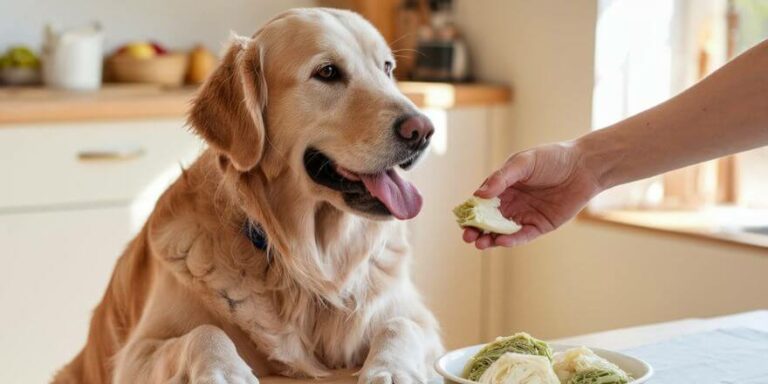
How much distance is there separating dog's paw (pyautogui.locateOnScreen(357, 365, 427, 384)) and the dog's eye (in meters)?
0.53

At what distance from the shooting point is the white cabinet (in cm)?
288

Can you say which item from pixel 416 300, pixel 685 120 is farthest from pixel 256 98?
pixel 685 120

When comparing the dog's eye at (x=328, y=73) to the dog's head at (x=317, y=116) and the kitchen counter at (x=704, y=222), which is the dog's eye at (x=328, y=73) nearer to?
the dog's head at (x=317, y=116)

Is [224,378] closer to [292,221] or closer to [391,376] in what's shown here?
[391,376]

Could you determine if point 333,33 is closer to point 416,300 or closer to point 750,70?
point 416,300

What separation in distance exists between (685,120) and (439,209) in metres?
1.95

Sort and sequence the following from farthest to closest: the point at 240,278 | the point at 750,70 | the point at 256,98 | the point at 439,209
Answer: the point at 439,209 < the point at 256,98 < the point at 240,278 < the point at 750,70

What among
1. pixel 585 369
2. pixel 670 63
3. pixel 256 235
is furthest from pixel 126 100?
pixel 585 369

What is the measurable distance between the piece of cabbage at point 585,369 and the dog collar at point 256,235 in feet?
2.00

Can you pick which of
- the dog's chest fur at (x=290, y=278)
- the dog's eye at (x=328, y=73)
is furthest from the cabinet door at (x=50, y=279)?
the dog's eye at (x=328, y=73)

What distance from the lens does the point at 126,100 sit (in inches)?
117

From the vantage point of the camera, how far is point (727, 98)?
138 centimetres

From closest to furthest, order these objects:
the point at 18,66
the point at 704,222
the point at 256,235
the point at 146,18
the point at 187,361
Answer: the point at 187,361 < the point at 256,235 < the point at 704,222 < the point at 18,66 < the point at 146,18

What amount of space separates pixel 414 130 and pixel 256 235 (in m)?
0.29
